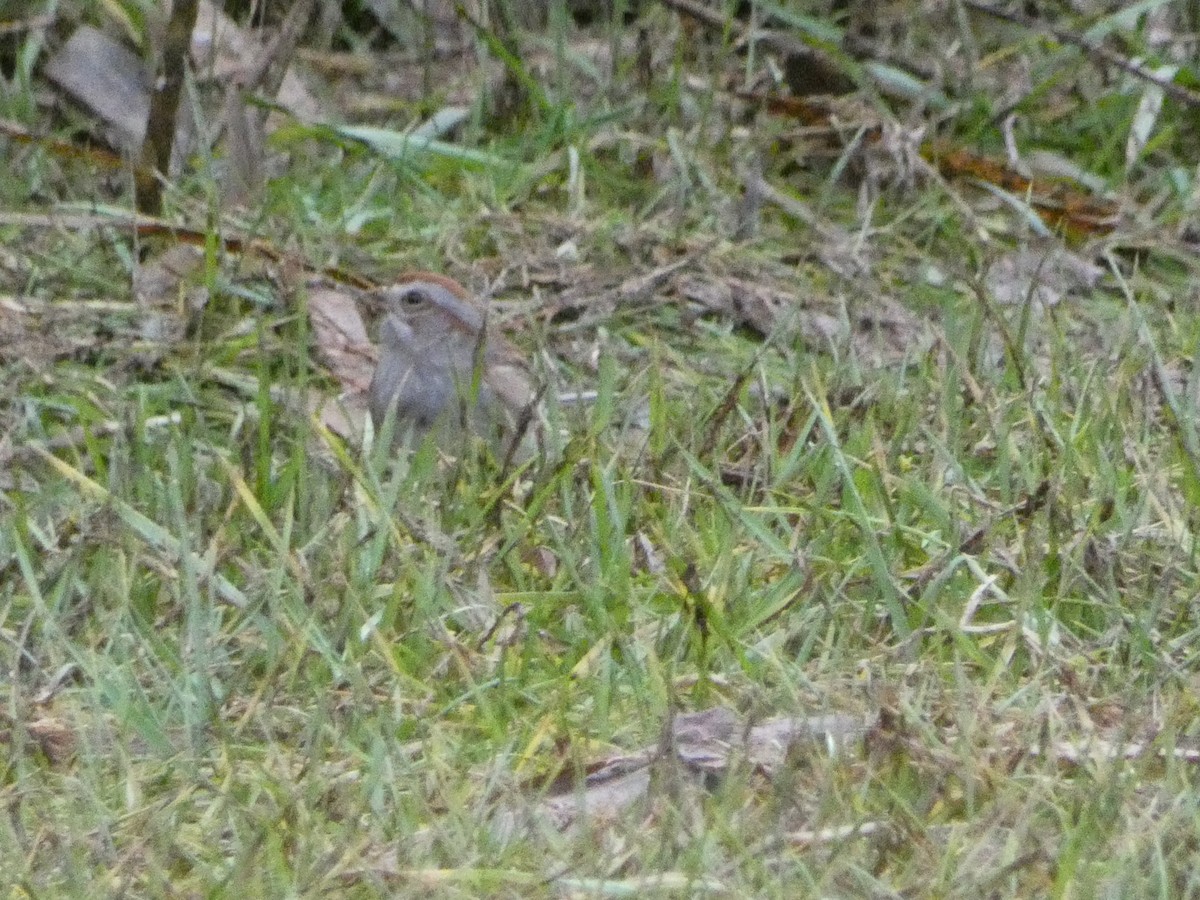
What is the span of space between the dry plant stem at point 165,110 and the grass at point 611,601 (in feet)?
0.30

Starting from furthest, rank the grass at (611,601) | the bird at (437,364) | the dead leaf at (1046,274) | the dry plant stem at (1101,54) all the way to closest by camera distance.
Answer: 1. the dry plant stem at (1101,54)
2. the dead leaf at (1046,274)
3. the bird at (437,364)
4. the grass at (611,601)

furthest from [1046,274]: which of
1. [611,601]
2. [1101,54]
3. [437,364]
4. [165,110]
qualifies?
[611,601]

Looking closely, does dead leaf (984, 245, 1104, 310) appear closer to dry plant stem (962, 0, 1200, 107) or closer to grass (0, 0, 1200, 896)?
grass (0, 0, 1200, 896)

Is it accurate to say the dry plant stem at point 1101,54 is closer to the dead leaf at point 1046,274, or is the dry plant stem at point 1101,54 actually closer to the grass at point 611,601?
the dead leaf at point 1046,274

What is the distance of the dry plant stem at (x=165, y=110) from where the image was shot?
5633mm

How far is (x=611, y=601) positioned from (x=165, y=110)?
7.90ft

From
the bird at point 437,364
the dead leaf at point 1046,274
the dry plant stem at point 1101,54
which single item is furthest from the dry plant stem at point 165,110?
the dry plant stem at point 1101,54

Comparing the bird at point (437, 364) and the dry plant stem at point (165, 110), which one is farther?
the dry plant stem at point (165, 110)

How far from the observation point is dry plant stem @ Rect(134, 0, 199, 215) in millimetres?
5633

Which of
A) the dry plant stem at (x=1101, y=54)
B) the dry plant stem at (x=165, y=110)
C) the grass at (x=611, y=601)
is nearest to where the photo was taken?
the grass at (x=611, y=601)

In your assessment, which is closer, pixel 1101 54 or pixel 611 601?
pixel 611 601

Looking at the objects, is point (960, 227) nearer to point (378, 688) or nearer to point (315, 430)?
point (315, 430)

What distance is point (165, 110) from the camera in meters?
5.88

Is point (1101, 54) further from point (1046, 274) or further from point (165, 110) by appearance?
point (165, 110)
